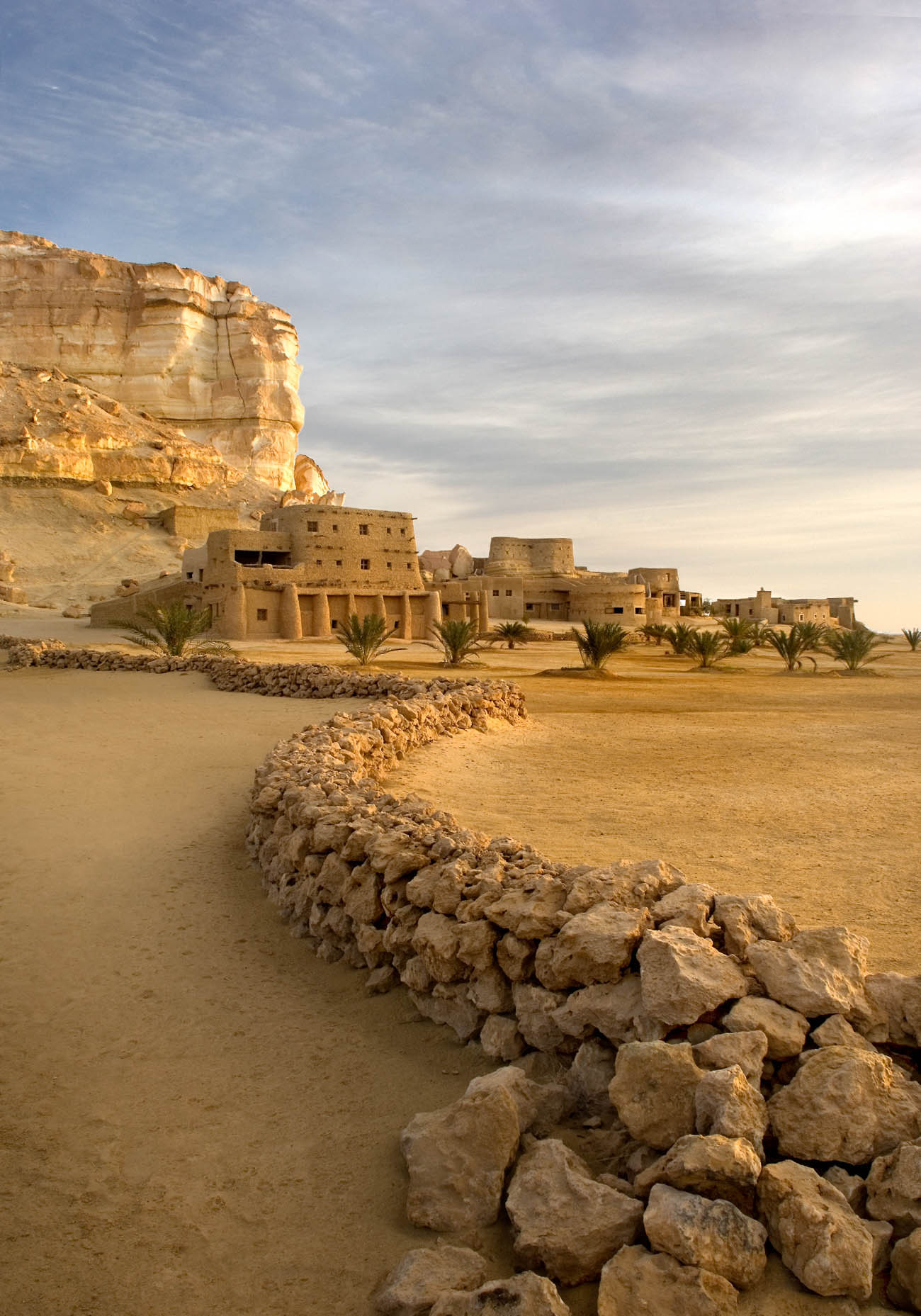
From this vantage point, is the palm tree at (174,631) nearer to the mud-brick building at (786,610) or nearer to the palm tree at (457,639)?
the palm tree at (457,639)

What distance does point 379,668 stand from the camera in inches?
785

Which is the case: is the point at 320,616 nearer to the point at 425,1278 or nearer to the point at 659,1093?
the point at 659,1093

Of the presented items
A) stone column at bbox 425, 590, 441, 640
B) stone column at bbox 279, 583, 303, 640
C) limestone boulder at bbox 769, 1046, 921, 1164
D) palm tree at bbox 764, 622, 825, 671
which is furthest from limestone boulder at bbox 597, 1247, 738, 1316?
stone column at bbox 425, 590, 441, 640

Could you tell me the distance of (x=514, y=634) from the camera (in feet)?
109

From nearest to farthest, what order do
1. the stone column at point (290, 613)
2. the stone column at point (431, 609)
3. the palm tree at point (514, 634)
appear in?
the stone column at point (290, 613) < the palm tree at point (514, 634) < the stone column at point (431, 609)

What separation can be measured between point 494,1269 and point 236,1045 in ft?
5.42

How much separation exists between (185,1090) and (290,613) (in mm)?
27896

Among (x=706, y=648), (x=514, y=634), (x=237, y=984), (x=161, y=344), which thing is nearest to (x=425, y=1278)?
(x=237, y=984)

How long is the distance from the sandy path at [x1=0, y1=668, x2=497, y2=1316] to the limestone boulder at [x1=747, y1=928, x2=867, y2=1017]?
1.18m

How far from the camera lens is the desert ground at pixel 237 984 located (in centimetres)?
253

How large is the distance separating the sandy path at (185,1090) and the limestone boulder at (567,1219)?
14.7 inches

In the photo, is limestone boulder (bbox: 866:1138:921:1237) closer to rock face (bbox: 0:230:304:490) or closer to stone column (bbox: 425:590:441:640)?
stone column (bbox: 425:590:441:640)

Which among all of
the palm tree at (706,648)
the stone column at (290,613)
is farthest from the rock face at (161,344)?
the palm tree at (706,648)

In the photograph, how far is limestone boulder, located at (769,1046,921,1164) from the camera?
240 cm
